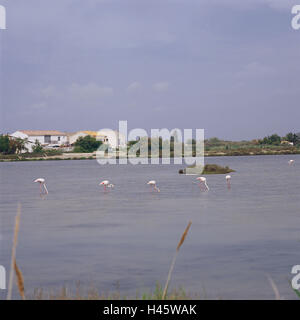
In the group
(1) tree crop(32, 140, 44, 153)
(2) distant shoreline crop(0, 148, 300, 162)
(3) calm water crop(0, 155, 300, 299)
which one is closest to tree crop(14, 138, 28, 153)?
(1) tree crop(32, 140, 44, 153)

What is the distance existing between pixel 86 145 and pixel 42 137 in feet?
47.5

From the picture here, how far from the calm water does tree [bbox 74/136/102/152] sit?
75.4 m

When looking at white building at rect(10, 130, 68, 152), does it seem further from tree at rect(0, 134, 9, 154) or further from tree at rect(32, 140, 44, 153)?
tree at rect(0, 134, 9, 154)

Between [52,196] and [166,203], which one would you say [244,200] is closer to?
[166,203]

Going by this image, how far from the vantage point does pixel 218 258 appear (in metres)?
10.3

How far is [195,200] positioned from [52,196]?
7252mm

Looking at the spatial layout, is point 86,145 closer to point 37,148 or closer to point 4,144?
point 37,148

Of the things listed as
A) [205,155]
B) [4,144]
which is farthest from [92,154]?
[205,155]

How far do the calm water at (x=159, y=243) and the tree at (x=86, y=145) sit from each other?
7541cm

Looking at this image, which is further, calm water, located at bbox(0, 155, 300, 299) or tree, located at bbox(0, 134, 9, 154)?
tree, located at bbox(0, 134, 9, 154)

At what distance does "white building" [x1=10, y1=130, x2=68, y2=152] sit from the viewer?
4072 inches

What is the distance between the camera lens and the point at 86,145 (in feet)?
322

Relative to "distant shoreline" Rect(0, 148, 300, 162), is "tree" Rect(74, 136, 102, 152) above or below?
above
